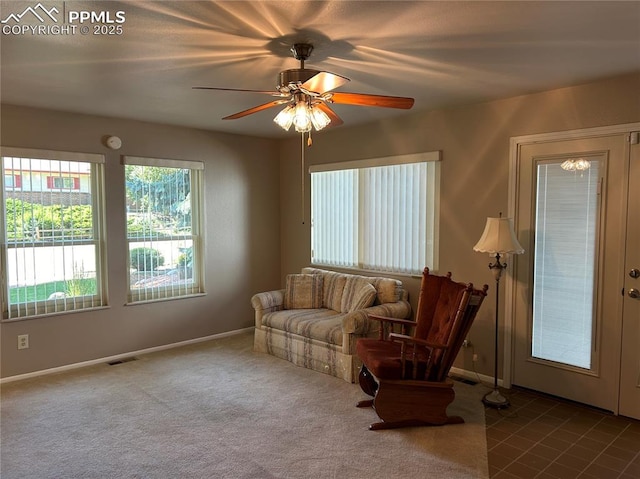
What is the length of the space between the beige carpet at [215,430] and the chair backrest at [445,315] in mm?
486

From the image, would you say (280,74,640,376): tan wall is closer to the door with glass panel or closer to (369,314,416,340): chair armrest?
the door with glass panel

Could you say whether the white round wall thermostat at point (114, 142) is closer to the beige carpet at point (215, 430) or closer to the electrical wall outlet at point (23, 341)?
the electrical wall outlet at point (23, 341)

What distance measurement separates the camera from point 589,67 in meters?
3.08

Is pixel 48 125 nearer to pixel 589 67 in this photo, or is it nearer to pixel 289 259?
pixel 289 259

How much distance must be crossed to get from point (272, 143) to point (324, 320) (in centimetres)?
268

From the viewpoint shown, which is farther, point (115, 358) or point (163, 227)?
point (163, 227)

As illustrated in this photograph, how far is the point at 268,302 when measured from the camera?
16.1 feet

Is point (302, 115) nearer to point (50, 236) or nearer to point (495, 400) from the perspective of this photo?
point (495, 400)

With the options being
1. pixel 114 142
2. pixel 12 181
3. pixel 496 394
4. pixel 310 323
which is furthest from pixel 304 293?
pixel 12 181

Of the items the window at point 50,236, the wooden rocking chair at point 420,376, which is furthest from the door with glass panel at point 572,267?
the window at point 50,236

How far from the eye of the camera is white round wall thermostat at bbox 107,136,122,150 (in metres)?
4.56

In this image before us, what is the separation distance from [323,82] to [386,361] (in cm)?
188

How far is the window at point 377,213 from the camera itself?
14.9 feet

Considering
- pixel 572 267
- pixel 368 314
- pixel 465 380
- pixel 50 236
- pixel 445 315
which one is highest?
pixel 50 236
